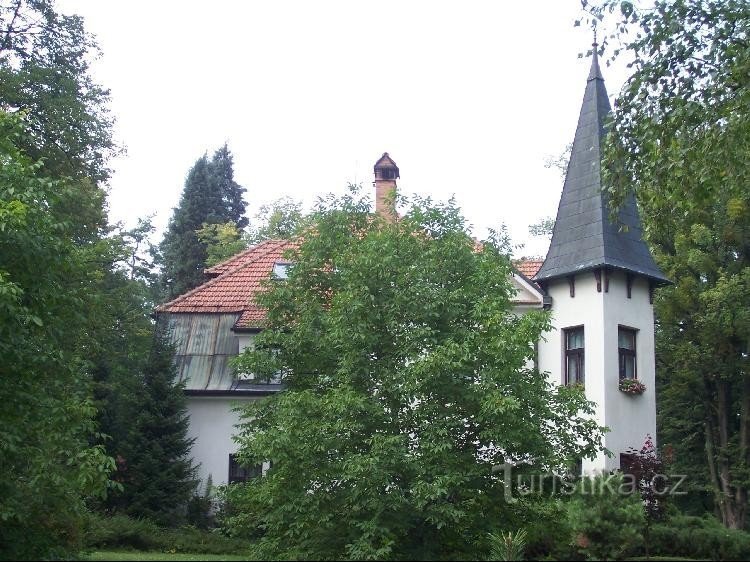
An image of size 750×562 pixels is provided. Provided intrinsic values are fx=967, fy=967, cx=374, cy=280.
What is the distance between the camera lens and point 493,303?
15453 mm

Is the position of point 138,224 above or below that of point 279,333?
above

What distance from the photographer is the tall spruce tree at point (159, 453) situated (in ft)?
74.9

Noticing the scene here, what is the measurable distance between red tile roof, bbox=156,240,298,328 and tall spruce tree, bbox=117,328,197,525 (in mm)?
2810

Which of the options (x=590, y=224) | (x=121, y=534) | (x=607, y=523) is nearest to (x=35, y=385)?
(x=121, y=534)

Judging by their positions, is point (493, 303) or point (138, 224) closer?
point (493, 303)

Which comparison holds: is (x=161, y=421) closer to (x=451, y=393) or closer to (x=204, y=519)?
(x=204, y=519)

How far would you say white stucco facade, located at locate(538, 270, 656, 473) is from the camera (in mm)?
21875

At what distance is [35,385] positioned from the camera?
13.7 m

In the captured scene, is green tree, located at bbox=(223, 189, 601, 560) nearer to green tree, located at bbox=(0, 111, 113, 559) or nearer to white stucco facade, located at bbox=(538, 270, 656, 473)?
green tree, located at bbox=(0, 111, 113, 559)

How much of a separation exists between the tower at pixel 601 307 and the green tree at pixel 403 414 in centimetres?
560

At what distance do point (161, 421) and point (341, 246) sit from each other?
28.0 feet

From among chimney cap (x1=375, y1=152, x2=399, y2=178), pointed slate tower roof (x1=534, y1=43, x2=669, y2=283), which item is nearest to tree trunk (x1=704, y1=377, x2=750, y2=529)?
pointed slate tower roof (x1=534, y1=43, x2=669, y2=283)

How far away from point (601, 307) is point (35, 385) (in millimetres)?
13371

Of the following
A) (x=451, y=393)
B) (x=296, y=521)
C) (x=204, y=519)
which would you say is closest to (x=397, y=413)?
(x=451, y=393)
